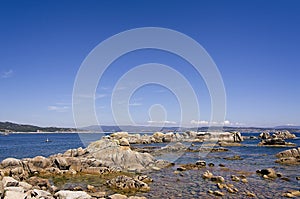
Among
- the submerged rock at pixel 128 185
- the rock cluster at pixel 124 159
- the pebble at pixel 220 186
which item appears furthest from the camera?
the rock cluster at pixel 124 159

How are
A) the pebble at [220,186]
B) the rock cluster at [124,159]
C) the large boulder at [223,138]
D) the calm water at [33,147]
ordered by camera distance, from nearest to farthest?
the pebble at [220,186], the rock cluster at [124,159], the calm water at [33,147], the large boulder at [223,138]

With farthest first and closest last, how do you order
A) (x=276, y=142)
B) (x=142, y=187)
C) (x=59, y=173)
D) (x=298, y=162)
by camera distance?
(x=276, y=142) → (x=298, y=162) → (x=59, y=173) → (x=142, y=187)

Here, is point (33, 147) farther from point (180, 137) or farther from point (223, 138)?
point (223, 138)

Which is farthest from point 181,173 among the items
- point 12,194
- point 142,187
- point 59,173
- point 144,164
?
point 12,194

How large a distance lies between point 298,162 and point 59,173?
34372mm

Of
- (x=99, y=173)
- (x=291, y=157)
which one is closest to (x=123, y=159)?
(x=99, y=173)

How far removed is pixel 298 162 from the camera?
136ft

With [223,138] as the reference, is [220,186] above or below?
below

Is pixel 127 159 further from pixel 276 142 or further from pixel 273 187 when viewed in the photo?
pixel 276 142

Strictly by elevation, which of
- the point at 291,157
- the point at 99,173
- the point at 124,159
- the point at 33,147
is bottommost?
the point at 33,147

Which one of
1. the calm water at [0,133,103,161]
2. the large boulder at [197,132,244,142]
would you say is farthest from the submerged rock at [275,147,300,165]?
the large boulder at [197,132,244,142]

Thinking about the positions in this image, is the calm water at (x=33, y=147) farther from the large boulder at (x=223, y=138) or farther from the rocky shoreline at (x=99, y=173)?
the large boulder at (x=223, y=138)

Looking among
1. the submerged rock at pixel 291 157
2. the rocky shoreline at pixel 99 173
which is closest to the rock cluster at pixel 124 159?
the rocky shoreline at pixel 99 173

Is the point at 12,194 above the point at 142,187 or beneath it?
above
